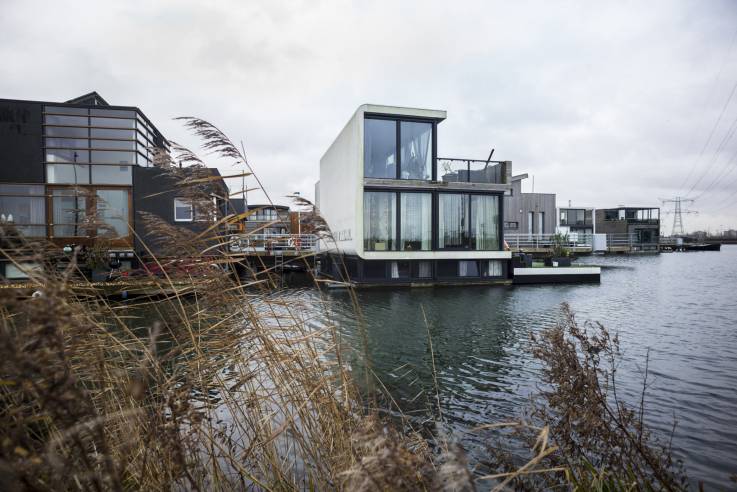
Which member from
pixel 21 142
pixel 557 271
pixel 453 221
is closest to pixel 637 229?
pixel 557 271

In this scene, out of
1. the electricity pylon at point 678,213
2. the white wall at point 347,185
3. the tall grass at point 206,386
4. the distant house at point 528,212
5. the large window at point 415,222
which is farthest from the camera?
the electricity pylon at point 678,213

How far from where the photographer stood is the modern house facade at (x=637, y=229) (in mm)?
50750

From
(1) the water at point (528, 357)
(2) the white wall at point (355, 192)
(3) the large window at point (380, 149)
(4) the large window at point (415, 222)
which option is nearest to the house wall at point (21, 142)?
(2) the white wall at point (355, 192)

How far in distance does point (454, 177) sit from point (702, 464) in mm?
Result: 16025

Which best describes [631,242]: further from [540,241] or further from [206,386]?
[206,386]

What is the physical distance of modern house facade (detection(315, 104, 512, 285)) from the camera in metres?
17.3

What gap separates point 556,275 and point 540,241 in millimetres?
14603

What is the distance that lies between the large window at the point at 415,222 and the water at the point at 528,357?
4.10m

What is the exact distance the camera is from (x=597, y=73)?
21.5 m

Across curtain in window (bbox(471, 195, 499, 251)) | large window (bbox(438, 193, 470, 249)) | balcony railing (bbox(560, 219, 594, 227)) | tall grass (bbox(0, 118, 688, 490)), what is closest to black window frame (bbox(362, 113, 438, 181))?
large window (bbox(438, 193, 470, 249))

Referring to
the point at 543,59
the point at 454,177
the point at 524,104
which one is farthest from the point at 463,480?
the point at 524,104

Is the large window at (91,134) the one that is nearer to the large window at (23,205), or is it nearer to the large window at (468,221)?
the large window at (23,205)

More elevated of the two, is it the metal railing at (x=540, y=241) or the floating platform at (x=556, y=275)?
the metal railing at (x=540, y=241)

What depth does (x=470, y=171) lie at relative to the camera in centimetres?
1878
